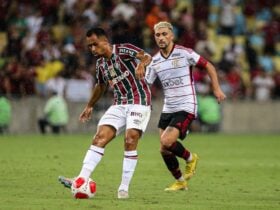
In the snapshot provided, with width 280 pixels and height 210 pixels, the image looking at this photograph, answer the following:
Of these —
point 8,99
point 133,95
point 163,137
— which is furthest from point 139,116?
point 8,99

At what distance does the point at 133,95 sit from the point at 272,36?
1937 centimetres

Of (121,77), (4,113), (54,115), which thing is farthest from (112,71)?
(54,115)

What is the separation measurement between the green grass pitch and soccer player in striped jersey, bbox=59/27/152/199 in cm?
46

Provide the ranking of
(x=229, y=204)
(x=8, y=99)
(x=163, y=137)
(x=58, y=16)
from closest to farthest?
(x=229, y=204), (x=163, y=137), (x=8, y=99), (x=58, y=16)

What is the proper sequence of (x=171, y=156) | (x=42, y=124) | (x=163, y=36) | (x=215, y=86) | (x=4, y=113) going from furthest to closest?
(x=42, y=124), (x=4, y=113), (x=171, y=156), (x=163, y=36), (x=215, y=86)

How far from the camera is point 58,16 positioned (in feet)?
87.3

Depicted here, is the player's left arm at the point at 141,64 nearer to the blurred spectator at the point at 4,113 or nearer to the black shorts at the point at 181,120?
the black shorts at the point at 181,120

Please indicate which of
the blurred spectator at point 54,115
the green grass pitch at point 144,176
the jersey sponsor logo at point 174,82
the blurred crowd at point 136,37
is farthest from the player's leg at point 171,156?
the blurred crowd at point 136,37

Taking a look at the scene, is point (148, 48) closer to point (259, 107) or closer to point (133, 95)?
point (259, 107)

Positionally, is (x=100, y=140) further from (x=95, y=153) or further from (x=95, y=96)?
(x=95, y=96)

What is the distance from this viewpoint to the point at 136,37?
26781 millimetres

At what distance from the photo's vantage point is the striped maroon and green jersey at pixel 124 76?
1088 centimetres

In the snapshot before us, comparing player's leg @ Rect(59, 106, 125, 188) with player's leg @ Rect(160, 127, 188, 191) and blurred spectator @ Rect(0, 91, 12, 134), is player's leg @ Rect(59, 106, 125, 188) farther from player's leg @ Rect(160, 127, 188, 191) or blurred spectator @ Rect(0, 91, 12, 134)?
blurred spectator @ Rect(0, 91, 12, 134)

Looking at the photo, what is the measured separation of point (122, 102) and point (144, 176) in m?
3.35
